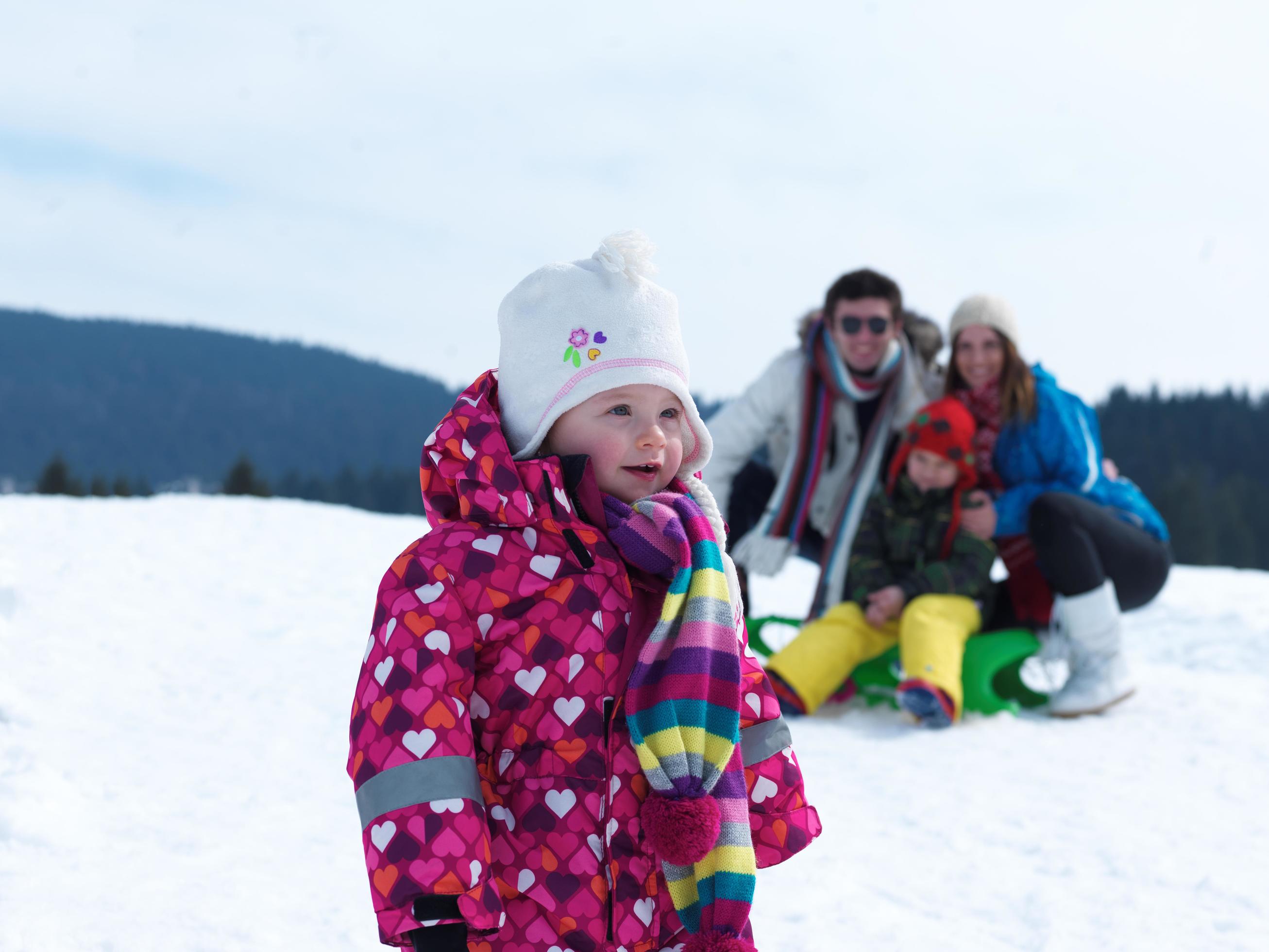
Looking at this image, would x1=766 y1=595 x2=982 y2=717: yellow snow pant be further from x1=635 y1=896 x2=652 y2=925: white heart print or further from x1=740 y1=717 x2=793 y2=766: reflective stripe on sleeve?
x1=635 y1=896 x2=652 y2=925: white heart print

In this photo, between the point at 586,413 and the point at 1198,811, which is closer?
the point at 586,413

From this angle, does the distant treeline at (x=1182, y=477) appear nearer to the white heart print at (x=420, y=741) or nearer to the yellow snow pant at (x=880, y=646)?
the yellow snow pant at (x=880, y=646)

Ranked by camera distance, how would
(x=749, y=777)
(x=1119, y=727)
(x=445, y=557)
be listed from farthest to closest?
Result: (x=1119, y=727) < (x=749, y=777) < (x=445, y=557)

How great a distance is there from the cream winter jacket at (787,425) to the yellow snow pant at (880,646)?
473 mm

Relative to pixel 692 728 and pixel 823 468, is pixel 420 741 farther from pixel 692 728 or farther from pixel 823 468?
pixel 823 468

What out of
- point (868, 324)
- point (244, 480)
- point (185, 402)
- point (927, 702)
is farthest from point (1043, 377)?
point (185, 402)

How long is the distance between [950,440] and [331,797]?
2.39 meters

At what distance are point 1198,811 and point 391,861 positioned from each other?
256 centimetres

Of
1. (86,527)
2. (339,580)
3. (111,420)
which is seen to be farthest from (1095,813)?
(111,420)

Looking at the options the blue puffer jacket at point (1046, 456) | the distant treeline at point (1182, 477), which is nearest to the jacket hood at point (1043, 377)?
the blue puffer jacket at point (1046, 456)

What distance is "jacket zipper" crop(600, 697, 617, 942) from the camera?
1.30 meters

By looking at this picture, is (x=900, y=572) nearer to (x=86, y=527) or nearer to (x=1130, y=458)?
(x=86, y=527)

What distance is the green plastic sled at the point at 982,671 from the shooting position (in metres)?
3.75

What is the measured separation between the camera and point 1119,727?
12.1 ft
